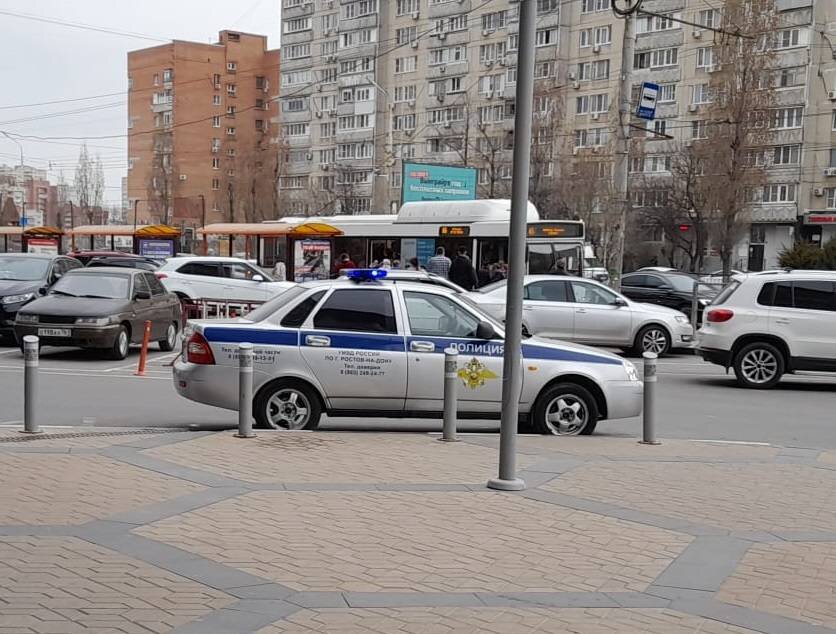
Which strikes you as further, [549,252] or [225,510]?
[549,252]

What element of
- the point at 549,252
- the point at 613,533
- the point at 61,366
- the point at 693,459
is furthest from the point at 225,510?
the point at 549,252

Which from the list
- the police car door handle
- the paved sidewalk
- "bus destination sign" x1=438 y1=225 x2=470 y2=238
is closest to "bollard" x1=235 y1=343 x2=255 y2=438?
the paved sidewalk

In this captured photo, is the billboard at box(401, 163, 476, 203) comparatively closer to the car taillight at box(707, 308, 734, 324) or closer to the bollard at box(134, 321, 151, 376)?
the bollard at box(134, 321, 151, 376)

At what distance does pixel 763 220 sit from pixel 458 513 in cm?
5835

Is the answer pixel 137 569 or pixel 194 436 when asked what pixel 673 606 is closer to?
pixel 137 569

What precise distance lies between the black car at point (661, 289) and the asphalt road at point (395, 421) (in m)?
10.0

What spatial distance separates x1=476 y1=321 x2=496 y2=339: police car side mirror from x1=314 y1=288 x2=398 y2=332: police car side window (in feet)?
2.87

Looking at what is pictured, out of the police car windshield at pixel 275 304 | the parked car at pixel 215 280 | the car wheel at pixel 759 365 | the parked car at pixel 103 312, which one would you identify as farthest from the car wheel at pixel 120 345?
the car wheel at pixel 759 365

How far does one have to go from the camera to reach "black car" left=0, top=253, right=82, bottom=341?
1881 centimetres

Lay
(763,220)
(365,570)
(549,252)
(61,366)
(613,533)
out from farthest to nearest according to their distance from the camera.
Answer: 1. (763,220)
2. (549,252)
3. (61,366)
4. (613,533)
5. (365,570)

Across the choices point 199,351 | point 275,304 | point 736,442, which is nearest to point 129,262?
point 275,304

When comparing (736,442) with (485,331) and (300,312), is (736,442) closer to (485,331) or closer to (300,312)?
(485,331)

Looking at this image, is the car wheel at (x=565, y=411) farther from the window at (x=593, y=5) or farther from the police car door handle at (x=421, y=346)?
the window at (x=593, y=5)

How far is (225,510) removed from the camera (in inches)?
273
